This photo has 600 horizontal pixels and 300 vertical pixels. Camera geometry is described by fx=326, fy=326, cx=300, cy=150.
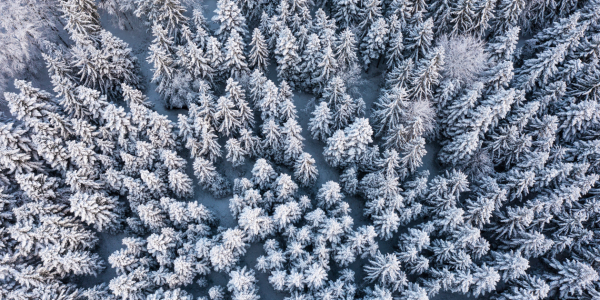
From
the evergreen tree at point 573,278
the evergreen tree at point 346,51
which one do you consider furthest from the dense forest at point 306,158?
the evergreen tree at point 346,51

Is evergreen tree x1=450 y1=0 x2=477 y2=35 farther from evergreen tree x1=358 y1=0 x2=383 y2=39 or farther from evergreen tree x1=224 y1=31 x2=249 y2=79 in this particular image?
evergreen tree x1=224 y1=31 x2=249 y2=79

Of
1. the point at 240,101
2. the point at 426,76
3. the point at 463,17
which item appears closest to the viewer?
the point at 240,101

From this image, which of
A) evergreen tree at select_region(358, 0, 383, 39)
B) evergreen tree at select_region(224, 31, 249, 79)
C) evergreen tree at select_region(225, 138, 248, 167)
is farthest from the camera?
evergreen tree at select_region(358, 0, 383, 39)

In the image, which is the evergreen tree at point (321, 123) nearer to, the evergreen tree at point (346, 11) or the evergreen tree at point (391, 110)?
the evergreen tree at point (391, 110)

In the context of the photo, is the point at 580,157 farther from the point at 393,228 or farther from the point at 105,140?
the point at 105,140

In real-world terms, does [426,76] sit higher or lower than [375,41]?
Answer: lower

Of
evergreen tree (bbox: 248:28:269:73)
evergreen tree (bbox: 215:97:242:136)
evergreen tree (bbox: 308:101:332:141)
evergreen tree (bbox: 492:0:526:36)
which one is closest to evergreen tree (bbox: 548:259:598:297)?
evergreen tree (bbox: 308:101:332:141)

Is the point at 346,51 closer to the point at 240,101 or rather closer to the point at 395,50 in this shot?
the point at 395,50

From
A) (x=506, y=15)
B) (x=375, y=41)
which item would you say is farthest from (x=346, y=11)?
(x=506, y=15)
